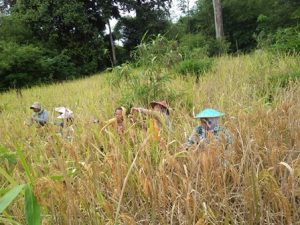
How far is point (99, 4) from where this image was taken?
21172mm

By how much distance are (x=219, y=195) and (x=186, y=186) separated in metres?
0.15

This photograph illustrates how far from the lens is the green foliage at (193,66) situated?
7367 millimetres

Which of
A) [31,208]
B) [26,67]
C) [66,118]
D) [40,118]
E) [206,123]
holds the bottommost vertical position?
[26,67]

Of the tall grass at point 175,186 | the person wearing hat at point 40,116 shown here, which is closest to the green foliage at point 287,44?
Answer: the person wearing hat at point 40,116

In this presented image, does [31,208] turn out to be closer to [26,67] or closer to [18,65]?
[18,65]

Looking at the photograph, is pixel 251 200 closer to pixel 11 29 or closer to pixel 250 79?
pixel 250 79

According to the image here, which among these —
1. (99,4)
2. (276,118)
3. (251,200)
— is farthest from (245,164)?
(99,4)

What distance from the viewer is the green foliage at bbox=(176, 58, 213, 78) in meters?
7.37

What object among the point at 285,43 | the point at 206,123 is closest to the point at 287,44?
the point at 285,43

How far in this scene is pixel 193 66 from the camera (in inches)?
299

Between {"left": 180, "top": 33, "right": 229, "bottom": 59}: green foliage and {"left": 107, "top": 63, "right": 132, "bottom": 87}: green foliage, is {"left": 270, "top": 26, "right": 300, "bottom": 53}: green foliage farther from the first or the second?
{"left": 107, "top": 63, "right": 132, "bottom": 87}: green foliage

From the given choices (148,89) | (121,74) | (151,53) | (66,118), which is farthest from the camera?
(121,74)

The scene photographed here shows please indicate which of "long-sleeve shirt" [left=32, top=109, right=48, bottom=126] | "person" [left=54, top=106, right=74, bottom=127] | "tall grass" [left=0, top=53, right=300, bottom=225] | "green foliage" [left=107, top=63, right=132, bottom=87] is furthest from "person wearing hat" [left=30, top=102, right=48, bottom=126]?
Answer: "tall grass" [left=0, top=53, right=300, bottom=225]

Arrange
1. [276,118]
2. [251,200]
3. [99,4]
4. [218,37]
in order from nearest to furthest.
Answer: [251,200]
[276,118]
[218,37]
[99,4]
